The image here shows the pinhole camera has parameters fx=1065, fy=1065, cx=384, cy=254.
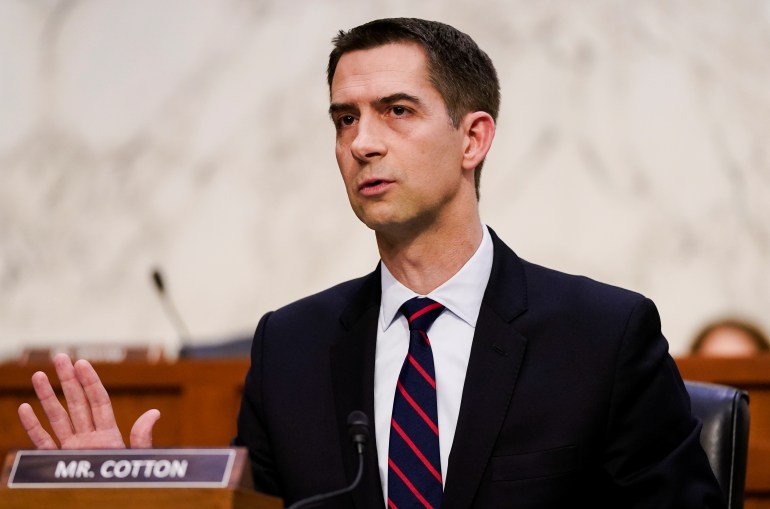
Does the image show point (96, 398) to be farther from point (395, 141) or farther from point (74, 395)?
point (395, 141)

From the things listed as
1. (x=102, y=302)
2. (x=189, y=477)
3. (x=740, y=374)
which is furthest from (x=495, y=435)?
(x=102, y=302)

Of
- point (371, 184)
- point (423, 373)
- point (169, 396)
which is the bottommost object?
point (169, 396)

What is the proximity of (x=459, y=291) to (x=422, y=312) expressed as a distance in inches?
3.1

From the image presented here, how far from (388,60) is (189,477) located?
89 cm

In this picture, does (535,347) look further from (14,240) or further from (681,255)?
(14,240)

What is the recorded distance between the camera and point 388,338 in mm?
1868

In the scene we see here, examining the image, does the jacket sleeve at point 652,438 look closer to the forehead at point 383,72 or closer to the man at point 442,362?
the man at point 442,362

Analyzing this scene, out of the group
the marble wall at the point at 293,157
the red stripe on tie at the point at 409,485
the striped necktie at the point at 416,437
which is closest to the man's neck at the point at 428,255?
the striped necktie at the point at 416,437

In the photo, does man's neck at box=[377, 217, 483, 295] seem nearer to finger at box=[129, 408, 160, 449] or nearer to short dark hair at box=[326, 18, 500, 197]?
short dark hair at box=[326, 18, 500, 197]

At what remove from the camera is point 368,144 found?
1.78 metres

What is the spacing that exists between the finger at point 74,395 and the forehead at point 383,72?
0.64 m

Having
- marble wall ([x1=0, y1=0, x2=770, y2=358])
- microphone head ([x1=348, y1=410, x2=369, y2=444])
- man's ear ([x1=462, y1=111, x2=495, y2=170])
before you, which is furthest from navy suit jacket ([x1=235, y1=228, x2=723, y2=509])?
marble wall ([x1=0, y1=0, x2=770, y2=358])

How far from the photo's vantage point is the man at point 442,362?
167 cm

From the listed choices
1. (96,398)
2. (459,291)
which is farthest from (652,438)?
(96,398)
